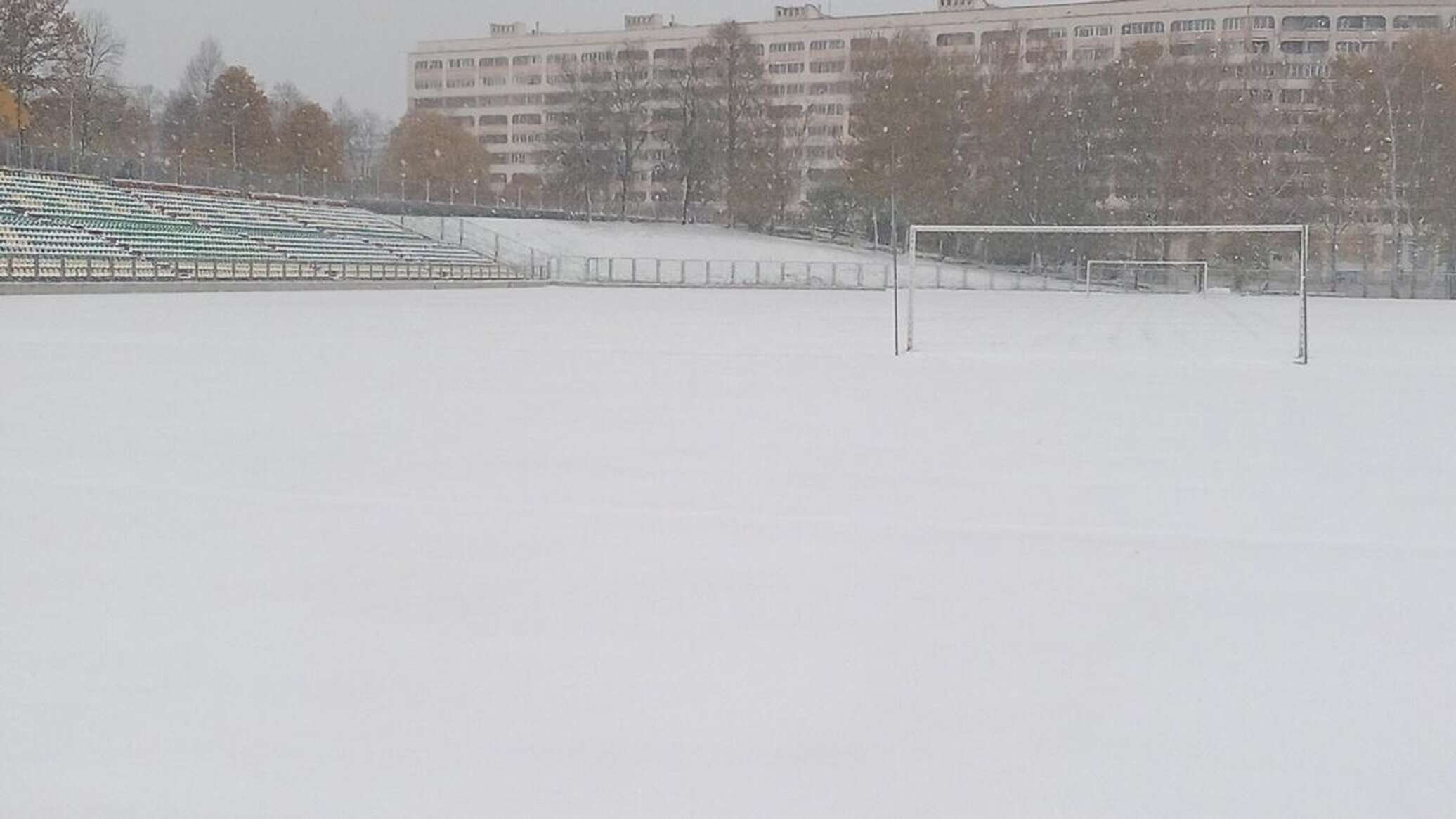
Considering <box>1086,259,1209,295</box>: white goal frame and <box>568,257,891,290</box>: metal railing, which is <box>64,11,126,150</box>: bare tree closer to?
<box>568,257,891,290</box>: metal railing

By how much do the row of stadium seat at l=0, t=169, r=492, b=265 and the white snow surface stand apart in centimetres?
719

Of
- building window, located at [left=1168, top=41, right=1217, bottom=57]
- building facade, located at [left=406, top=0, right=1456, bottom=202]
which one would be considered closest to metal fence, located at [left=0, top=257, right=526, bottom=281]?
building facade, located at [left=406, top=0, right=1456, bottom=202]

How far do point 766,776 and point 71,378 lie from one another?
12.9m

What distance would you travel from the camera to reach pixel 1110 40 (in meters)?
99.4

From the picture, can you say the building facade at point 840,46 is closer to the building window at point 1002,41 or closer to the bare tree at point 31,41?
the building window at point 1002,41

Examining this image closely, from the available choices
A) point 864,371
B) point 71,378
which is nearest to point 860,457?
point 864,371

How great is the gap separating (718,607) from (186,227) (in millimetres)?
45117

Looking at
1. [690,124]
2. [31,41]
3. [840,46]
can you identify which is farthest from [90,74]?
[840,46]

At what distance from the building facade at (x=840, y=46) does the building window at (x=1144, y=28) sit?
7cm

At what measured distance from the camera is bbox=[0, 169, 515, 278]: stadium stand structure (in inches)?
1578

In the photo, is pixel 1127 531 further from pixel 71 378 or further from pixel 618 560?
pixel 71 378

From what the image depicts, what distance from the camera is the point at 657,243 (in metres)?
68.1

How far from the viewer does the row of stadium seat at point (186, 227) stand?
4084 cm

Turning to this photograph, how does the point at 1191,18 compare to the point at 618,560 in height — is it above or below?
above
